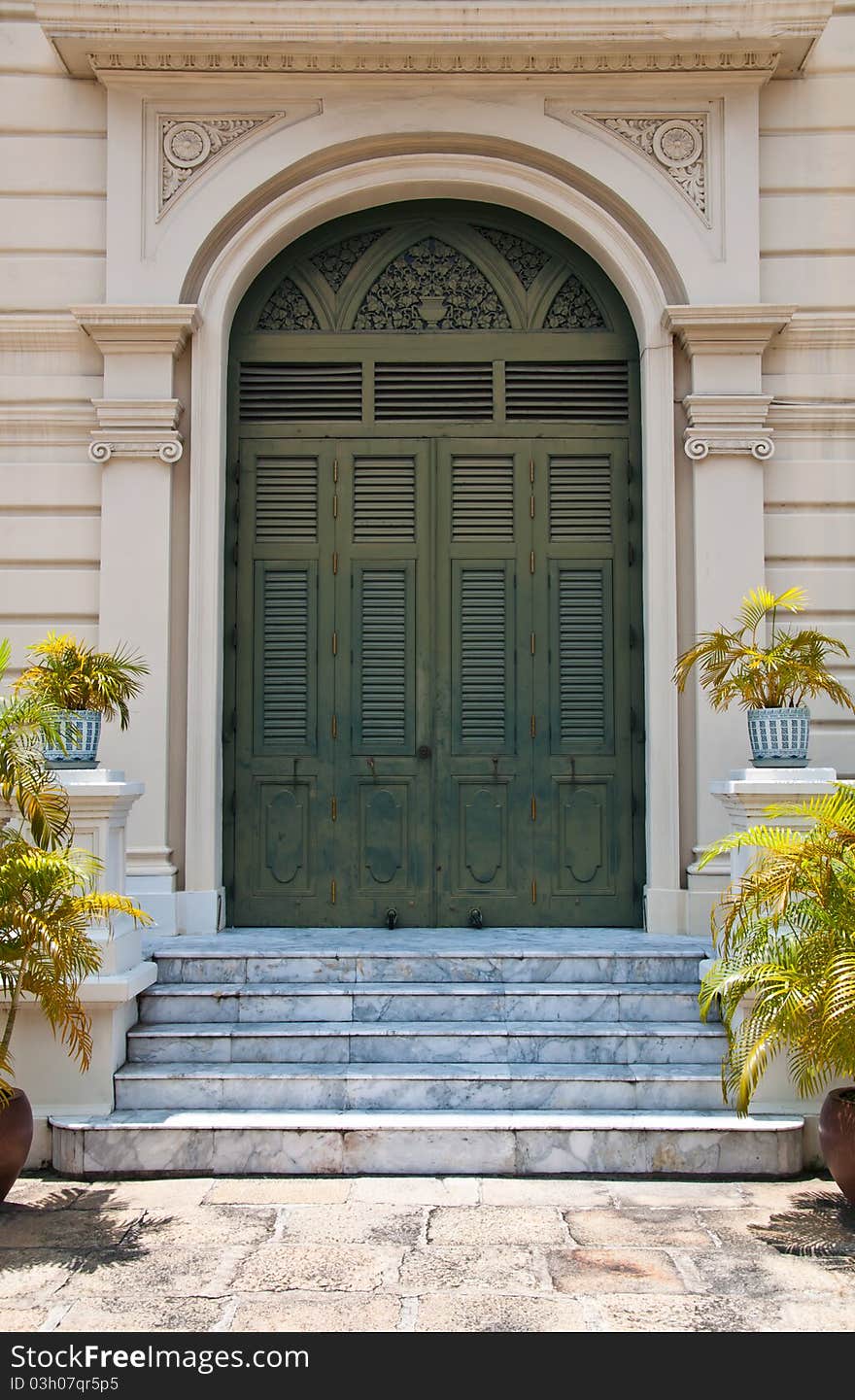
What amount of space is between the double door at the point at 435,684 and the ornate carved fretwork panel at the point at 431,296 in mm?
844

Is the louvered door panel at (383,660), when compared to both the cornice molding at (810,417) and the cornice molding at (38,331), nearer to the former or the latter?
the cornice molding at (38,331)

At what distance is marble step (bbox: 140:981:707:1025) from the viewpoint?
6555 millimetres

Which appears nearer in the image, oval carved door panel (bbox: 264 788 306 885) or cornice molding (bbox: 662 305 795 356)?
cornice molding (bbox: 662 305 795 356)

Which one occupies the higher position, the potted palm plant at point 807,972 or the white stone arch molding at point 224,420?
the white stone arch molding at point 224,420

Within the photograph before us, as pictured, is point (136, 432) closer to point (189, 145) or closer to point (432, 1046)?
point (189, 145)

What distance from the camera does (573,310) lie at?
336 inches

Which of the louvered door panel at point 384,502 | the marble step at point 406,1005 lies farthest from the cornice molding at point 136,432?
the marble step at point 406,1005

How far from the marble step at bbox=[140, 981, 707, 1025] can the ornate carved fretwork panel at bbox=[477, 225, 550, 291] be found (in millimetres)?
4847

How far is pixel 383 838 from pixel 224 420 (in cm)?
299

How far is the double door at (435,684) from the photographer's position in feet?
26.9

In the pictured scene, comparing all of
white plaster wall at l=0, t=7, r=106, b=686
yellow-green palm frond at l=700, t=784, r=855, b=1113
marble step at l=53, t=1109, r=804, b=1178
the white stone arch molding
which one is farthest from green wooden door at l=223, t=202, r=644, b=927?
yellow-green palm frond at l=700, t=784, r=855, b=1113

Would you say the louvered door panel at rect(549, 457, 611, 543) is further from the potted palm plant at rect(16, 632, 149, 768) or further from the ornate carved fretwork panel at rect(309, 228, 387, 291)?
the potted palm plant at rect(16, 632, 149, 768)

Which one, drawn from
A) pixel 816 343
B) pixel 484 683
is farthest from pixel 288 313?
pixel 816 343

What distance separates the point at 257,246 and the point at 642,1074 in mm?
5666
